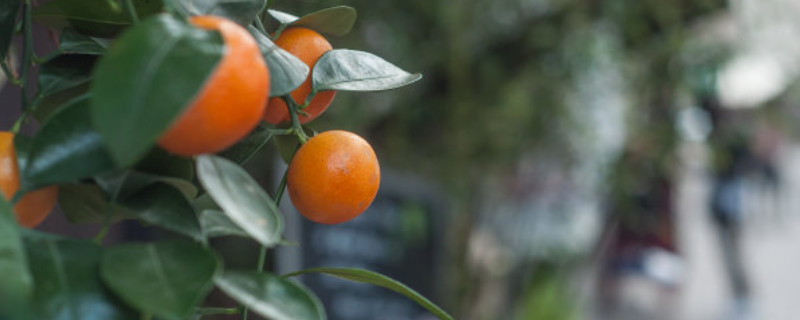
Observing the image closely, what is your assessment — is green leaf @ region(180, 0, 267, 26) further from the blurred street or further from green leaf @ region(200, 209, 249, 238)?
the blurred street

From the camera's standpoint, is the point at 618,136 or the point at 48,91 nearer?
the point at 48,91

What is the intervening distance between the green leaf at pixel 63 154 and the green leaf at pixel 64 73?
58 millimetres

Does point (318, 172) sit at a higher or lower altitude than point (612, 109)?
lower

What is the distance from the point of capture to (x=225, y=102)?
0.59ft

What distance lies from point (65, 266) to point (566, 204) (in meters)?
2.35

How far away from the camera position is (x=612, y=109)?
1.87 meters

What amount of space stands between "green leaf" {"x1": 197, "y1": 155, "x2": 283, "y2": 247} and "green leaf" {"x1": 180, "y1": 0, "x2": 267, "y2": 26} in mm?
48

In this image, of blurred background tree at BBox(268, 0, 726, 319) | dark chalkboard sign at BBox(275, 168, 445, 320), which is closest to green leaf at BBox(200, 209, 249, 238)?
dark chalkboard sign at BBox(275, 168, 445, 320)

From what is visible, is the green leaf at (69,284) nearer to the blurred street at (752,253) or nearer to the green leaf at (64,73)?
the green leaf at (64,73)

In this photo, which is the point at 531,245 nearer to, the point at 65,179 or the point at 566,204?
the point at 566,204

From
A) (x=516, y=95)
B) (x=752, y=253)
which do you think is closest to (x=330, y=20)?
(x=516, y=95)

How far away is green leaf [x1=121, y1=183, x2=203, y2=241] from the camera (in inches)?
7.9

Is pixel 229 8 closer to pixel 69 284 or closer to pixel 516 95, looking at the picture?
pixel 69 284

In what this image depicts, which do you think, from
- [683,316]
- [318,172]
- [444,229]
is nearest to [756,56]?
[444,229]
